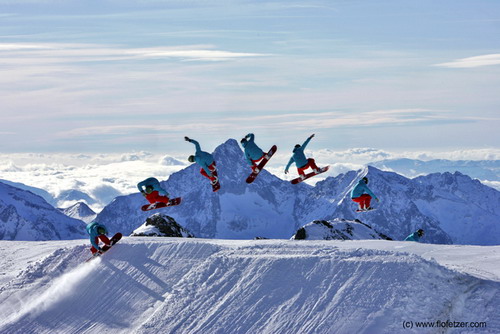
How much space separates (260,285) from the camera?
30141 millimetres

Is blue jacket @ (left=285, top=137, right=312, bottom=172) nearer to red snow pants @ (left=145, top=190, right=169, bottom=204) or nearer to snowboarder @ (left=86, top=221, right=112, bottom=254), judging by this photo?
red snow pants @ (left=145, top=190, right=169, bottom=204)

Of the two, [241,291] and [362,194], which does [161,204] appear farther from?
[362,194]

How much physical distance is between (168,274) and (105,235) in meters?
5.47

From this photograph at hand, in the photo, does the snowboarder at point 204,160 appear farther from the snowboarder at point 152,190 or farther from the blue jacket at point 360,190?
the blue jacket at point 360,190

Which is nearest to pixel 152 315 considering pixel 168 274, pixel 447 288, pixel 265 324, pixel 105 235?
pixel 168 274

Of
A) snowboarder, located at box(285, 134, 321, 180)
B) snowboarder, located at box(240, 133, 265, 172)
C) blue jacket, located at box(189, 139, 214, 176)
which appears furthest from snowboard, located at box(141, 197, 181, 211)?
snowboarder, located at box(285, 134, 321, 180)

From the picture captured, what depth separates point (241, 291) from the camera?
99.1 feet

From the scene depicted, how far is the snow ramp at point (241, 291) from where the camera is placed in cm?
2661

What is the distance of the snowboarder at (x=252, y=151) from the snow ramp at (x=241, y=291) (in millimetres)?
5005

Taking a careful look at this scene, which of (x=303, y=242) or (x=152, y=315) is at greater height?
(x=303, y=242)

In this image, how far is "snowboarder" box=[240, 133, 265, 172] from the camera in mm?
37531

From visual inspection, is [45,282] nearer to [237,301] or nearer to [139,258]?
[139,258]

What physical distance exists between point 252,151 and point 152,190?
18.8 ft

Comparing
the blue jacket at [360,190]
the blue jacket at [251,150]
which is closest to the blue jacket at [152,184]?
the blue jacket at [251,150]
